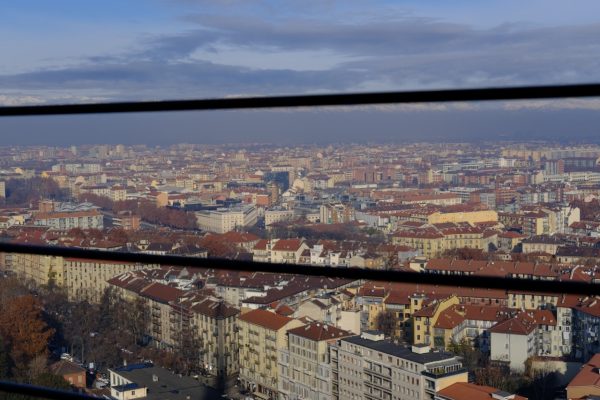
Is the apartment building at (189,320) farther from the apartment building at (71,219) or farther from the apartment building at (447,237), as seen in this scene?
the apartment building at (447,237)

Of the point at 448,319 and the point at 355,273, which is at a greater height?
the point at 355,273

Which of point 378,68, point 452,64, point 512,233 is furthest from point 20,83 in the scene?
point 512,233

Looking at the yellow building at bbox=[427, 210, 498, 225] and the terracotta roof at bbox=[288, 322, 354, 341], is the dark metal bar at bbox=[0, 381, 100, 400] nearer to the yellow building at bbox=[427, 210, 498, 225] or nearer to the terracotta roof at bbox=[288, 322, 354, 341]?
the terracotta roof at bbox=[288, 322, 354, 341]

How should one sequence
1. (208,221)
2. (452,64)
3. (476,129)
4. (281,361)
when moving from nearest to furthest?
(281,361)
(476,129)
(208,221)
(452,64)

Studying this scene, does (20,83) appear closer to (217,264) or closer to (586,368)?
(217,264)

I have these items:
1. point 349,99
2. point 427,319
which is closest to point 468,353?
point 427,319

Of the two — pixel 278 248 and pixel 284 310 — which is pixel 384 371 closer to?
pixel 284 310

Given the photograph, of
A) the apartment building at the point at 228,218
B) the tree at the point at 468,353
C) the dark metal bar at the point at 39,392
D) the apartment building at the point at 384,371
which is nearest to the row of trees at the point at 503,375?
the tree at the point at 468,353

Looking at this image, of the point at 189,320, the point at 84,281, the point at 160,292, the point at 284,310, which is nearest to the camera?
the point at 189,320
